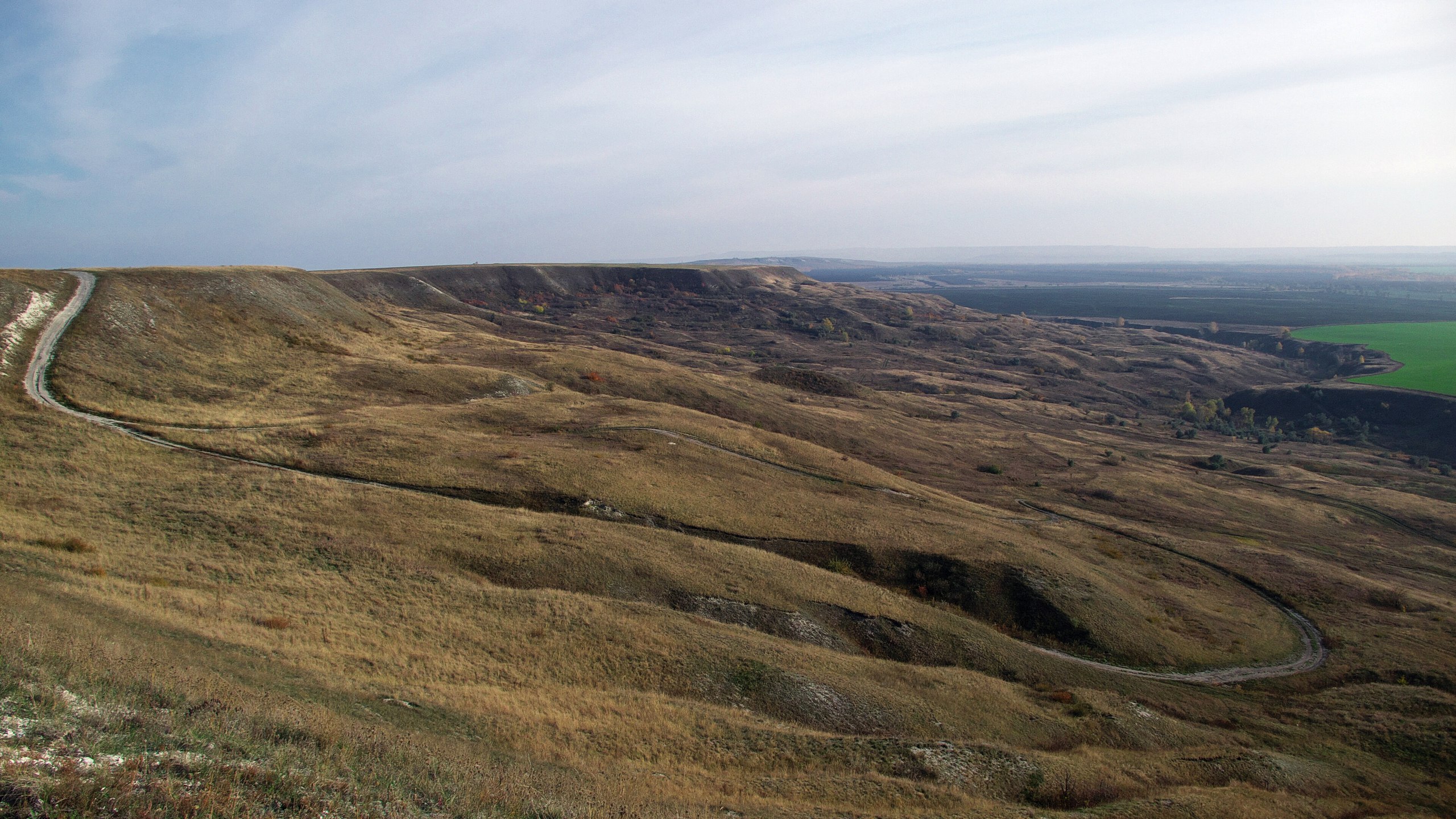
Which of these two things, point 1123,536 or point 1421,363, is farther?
point 1421,363

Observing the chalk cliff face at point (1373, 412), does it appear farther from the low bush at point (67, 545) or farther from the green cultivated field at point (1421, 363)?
the low bush at point (67, 545)

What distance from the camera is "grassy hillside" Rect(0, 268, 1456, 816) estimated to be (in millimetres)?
15648

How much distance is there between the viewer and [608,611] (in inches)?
1120

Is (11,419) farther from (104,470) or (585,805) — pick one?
(585,805)

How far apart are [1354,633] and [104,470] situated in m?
71.9

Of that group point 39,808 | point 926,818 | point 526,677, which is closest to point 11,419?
point 526,677

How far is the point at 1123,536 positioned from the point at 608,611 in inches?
1832

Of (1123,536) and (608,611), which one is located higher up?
(608,611)

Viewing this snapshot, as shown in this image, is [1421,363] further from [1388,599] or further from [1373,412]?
[1388,599]

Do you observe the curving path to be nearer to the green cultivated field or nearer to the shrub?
the shrub

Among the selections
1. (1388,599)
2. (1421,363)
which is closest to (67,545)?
(1388,599)

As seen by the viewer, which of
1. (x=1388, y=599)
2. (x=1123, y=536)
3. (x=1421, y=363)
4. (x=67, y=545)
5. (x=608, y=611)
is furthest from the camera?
(x=1421, y=363)

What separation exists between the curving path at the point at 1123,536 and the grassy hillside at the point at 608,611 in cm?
73

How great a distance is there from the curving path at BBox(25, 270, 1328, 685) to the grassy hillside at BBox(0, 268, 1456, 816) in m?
0.73
